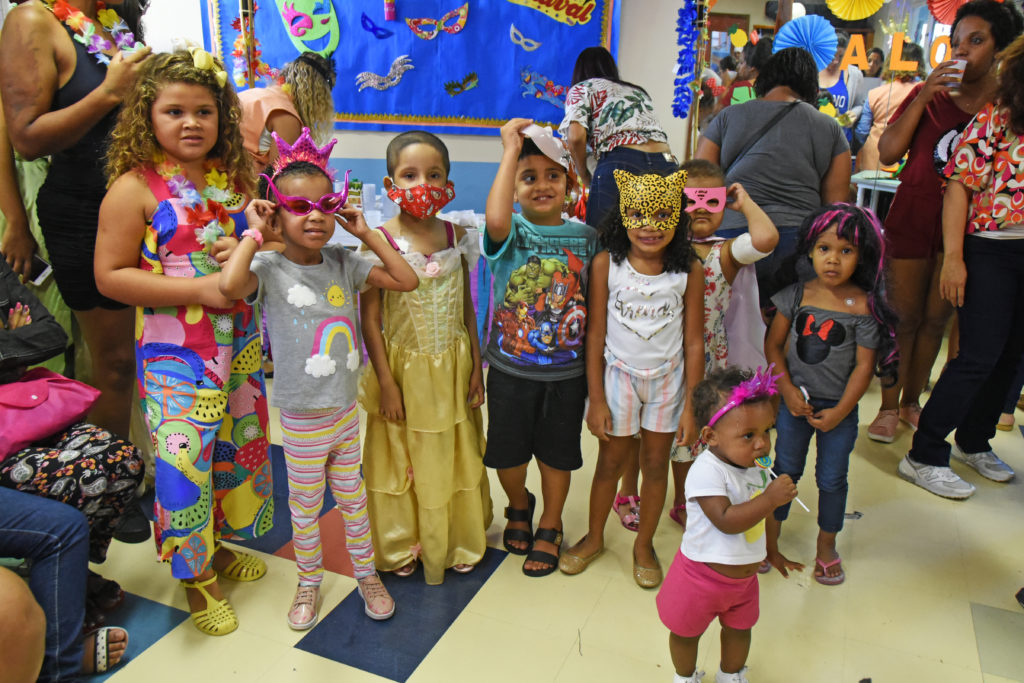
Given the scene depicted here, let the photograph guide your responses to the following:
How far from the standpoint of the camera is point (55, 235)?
6.75ft

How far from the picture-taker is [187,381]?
173cm

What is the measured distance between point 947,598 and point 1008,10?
216 centimetres

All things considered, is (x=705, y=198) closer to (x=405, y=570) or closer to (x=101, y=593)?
(x=405, y=570)

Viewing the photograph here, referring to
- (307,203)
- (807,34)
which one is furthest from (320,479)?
(807,34)

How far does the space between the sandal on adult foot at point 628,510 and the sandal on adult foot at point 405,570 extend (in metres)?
0.79

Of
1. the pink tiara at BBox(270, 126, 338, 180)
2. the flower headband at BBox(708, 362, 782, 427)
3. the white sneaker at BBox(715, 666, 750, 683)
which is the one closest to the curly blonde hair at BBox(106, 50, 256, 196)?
the pink tiara at BBox(270, 126, 338, 180)

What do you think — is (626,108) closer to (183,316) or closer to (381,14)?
(183,316)

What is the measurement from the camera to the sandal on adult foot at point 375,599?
195 centimetres

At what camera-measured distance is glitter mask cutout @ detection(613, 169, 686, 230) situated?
1.83 meters

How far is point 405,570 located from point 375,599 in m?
0.20

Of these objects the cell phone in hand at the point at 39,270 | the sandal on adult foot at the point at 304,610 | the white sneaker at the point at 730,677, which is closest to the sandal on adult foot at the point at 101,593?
the sandal on adult foot at the point at 304,610

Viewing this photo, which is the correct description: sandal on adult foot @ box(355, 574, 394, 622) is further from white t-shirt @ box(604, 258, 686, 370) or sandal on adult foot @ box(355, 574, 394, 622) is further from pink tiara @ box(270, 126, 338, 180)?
pink tiara @ box(270, 126, 338, 180)

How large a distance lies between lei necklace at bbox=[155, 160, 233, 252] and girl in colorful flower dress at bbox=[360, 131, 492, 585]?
42 cm

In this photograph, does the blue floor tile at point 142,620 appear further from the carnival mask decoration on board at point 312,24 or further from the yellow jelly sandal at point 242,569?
the carnival mask decoration on board at point 312,24
